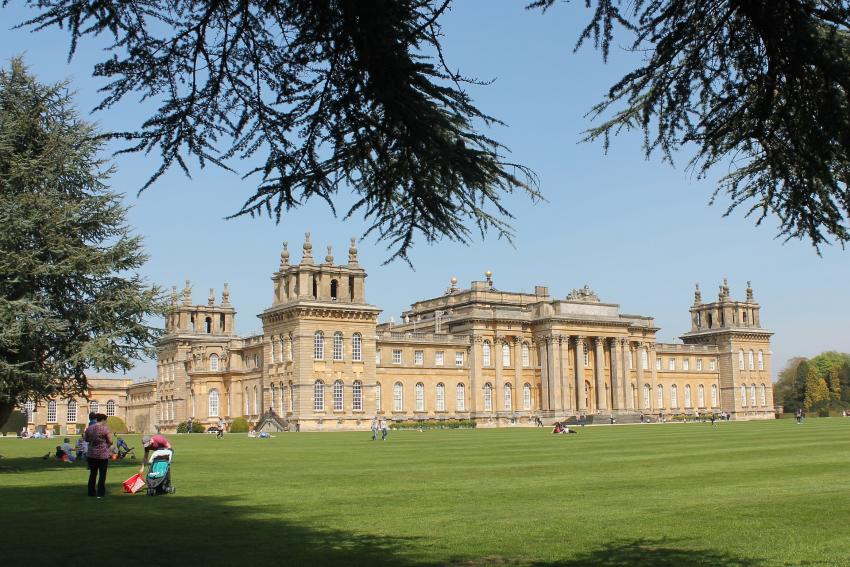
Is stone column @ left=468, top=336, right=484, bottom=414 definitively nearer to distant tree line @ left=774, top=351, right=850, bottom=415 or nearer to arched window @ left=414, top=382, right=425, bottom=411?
arched window @ left=414, top=382, right=425, bottom=411

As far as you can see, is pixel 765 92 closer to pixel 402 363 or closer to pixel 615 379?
pixel 402 363

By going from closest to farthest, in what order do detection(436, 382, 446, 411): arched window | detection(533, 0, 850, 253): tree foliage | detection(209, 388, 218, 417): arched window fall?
1. detection(533, 0, 850, 253): tree foliage
2. detection(209, 388, 218, 417): arched window
3. detection(436, 382, 446, 411): arched window

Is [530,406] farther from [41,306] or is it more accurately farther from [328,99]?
[328,99]

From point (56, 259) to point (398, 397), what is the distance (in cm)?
5151

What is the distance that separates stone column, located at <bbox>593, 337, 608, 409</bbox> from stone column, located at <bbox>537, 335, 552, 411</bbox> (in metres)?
4.99

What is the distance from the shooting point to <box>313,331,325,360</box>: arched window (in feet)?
220

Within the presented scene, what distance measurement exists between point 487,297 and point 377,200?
76.0 meters

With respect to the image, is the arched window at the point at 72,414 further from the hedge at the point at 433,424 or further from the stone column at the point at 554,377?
the stone column at the point at 554,377

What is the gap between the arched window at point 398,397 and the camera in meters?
75.2

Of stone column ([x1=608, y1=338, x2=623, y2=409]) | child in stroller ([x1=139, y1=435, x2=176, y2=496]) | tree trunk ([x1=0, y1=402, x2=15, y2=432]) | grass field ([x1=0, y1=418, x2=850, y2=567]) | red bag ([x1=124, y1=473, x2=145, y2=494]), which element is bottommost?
grass field ([x1=0, y1=418, x2=850, y2=567])

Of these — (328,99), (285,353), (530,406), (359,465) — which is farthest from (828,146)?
(530,406)

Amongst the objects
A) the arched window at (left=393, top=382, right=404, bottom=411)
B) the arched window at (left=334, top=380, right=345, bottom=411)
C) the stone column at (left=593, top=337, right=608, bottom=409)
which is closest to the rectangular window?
the arched window at (left=393, top=382, right=404, bottom=411)

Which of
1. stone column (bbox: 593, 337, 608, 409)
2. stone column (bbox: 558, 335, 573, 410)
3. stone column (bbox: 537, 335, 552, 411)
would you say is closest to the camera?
stone column (bbox: 558, 335, 573, 410)

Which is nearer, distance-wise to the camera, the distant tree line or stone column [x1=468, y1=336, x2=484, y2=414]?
stone column [x1=468, y1=336, x2=484, y2=414]
